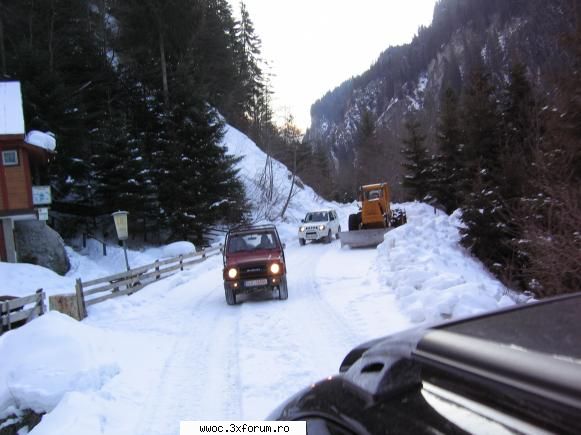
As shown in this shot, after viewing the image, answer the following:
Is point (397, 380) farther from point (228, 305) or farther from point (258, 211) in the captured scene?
point (258, 211)

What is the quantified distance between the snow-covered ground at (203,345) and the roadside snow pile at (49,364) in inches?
0.6

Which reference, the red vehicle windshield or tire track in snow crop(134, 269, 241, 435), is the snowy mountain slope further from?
tire track in snow crop(134, 269, 241, 435)

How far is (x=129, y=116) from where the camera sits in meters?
34.2

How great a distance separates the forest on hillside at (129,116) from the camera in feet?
92.6

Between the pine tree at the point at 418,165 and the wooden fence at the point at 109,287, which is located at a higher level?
the pine tree at the point at 418,165

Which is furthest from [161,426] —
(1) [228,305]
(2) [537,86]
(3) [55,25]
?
(3) [55,25]

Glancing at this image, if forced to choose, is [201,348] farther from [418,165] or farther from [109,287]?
[418,165]

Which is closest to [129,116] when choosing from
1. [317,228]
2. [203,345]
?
[317,228]

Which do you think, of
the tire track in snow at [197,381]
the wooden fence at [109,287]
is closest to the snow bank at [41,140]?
the wooden fence at [109,287]

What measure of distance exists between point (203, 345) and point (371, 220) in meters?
15.7

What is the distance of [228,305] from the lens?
11555 mm

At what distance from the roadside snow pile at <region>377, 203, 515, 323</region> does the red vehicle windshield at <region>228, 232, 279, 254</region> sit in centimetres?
335

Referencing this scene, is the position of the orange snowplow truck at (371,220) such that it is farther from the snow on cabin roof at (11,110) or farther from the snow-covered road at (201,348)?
the snow on cabin roof at (11,110)

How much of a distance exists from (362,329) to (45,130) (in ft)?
85.5
